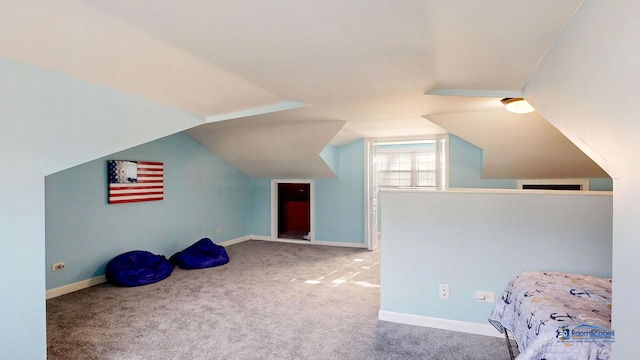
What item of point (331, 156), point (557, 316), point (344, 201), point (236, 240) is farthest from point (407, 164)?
point (557, 316)

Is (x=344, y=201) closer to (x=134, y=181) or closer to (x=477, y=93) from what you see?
(x=134, y=181)

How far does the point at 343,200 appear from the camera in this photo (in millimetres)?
6637

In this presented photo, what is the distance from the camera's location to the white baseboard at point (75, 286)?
12.2 feet

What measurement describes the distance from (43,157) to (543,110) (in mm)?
3109

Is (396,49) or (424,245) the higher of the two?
(396,49)

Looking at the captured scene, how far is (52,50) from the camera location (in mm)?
1788

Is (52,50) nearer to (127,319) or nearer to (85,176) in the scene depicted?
(127,319)

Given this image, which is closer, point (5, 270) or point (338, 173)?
point (5, 270)

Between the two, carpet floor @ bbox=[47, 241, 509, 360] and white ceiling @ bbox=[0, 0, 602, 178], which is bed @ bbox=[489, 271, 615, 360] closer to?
carpet floor @ bbox=[47, 241, 509, 360]

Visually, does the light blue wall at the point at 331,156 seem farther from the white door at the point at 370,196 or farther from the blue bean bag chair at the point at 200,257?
the blue bean bag chair at the point at 200,257

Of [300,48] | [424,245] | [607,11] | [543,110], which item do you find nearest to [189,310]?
[424,245]

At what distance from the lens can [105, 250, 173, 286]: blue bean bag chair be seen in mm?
4121

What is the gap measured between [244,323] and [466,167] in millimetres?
4390

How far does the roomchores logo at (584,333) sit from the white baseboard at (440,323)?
1.69m
